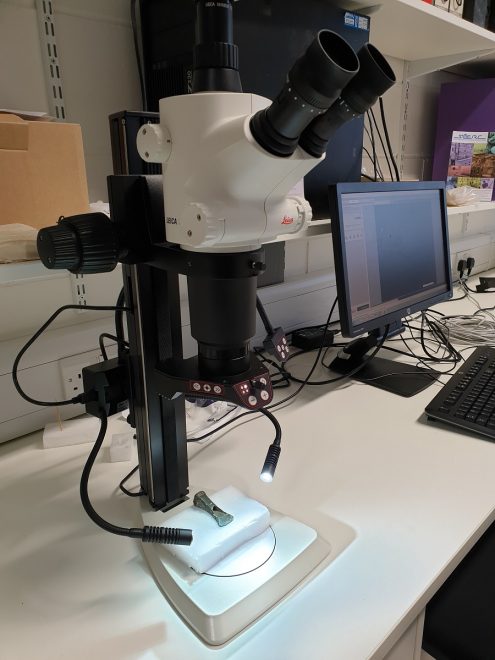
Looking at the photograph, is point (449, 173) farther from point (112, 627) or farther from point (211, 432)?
point (112, 627)

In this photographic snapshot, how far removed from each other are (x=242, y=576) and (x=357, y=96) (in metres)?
0.55

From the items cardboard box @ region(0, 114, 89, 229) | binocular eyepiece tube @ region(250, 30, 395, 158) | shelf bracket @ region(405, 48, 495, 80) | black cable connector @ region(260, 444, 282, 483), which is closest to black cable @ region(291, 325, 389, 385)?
black cable connector @ region(260, 444, 282, 483)

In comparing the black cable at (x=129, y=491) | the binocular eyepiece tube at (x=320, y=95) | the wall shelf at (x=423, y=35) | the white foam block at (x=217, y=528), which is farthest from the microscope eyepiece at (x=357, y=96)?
the wall shelf at (x=423, y=35)

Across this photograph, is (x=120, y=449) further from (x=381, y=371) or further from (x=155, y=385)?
(x=381, y=371)

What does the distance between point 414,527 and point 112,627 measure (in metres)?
0.44

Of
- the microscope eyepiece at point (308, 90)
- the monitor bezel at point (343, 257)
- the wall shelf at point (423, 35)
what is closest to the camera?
the microscope eyepiece at point (308, 90)

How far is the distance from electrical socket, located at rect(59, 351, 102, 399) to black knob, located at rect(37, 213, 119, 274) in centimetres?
48

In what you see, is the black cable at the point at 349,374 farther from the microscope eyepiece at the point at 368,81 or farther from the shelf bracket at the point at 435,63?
the shelf bracket at the point at 435,63

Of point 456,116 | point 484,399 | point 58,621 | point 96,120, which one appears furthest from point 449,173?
point 58,621

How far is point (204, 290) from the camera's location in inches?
21.3

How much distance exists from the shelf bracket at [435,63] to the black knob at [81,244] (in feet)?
5.03

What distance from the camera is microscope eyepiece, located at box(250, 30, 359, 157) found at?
0.35 meters

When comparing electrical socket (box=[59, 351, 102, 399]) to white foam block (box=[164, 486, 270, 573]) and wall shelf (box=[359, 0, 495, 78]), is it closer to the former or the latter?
white foam block (box=[164, 486, 270, 573])

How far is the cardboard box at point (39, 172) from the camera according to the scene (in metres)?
0.62
